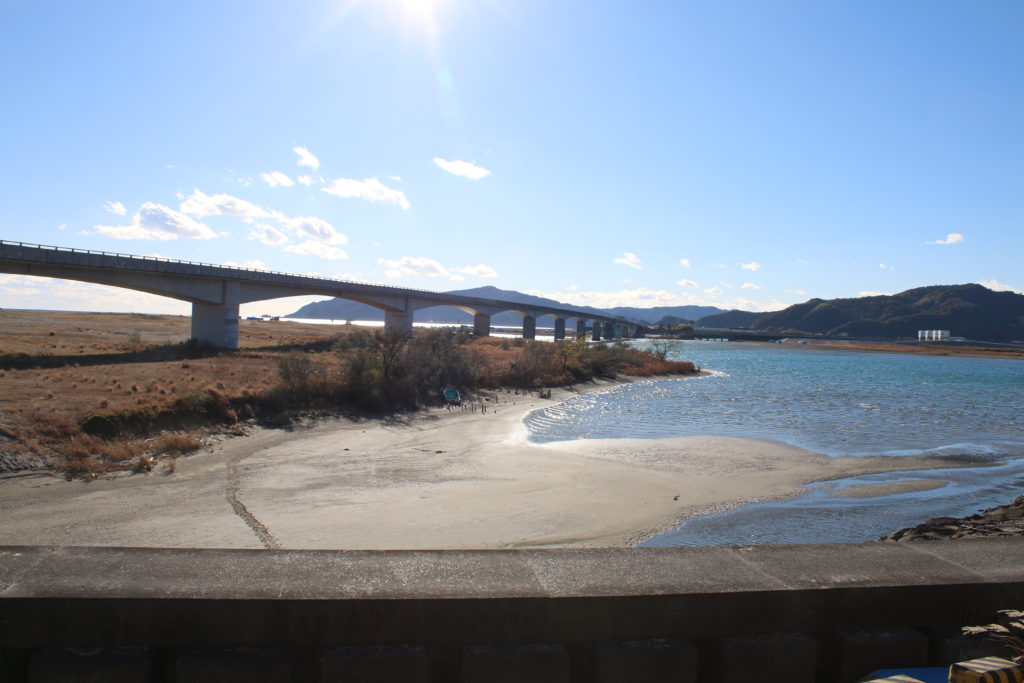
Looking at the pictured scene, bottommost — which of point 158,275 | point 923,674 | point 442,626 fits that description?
point 923,674

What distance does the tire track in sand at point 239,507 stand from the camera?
10232mm

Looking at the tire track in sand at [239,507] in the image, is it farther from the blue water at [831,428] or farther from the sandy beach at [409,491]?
the blue water at [831,428]

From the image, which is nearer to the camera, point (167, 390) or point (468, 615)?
point (468, 615)

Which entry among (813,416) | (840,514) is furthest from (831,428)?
(840,514)

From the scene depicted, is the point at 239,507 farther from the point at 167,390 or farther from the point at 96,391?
the point at 96,391

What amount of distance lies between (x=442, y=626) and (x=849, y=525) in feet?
39.0

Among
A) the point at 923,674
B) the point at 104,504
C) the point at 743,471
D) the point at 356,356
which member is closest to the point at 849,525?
the point at 743,471

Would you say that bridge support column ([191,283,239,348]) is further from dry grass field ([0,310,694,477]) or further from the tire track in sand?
the tire track in sand

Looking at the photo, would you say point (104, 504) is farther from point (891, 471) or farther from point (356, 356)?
point (891, 471)

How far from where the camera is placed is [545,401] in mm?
33531

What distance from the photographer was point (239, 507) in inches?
476

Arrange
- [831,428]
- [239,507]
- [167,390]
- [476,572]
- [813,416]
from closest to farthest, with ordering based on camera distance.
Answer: [476,572] → [239,507] → [167,390] → [831,428] → [813,416]

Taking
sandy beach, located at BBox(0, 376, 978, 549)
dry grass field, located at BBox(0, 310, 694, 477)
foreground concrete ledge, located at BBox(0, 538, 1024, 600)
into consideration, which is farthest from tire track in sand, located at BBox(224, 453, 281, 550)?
foreground concrete ledge, located at BBox(0, 538, 1024, 600)

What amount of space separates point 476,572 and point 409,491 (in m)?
10.6
